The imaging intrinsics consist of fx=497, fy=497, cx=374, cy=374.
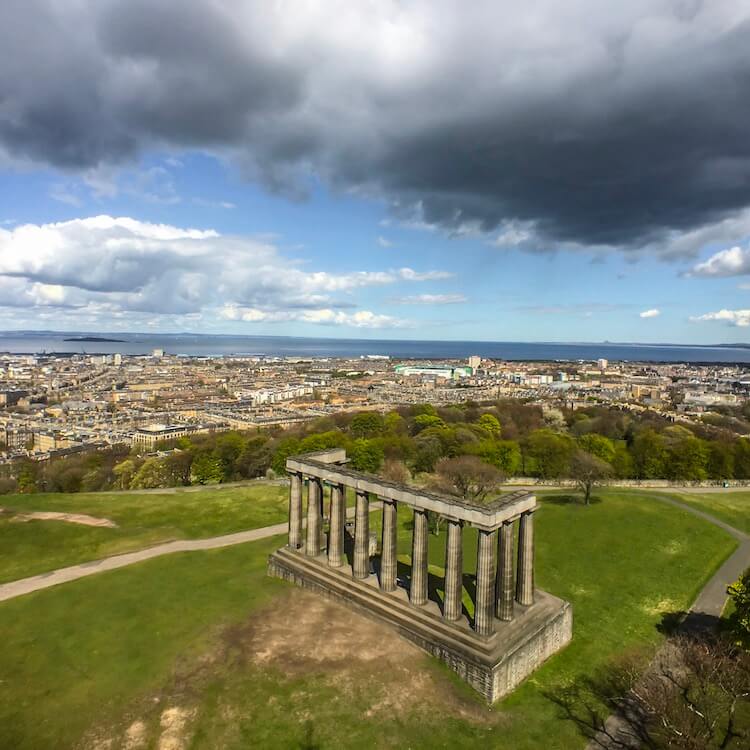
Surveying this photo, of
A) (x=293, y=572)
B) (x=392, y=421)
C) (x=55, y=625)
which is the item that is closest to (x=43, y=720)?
(x=55, y=625)

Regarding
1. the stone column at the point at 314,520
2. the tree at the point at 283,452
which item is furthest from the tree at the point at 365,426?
the stone column at the point at 314,520

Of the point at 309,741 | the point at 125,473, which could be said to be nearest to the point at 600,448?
the point at 309,741

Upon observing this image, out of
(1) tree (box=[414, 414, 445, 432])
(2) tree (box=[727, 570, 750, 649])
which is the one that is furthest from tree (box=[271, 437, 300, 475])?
(2) tree (box=[727, 570, 750, 649])

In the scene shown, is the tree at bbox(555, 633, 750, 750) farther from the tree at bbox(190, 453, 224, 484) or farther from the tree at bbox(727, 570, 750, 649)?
the tree at bbox(190, 453, 224, 484)

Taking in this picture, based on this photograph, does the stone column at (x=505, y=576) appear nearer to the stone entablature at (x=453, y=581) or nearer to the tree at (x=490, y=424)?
the stone entablature at (x=453, y=581)

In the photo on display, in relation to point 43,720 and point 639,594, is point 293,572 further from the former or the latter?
point 639,594
